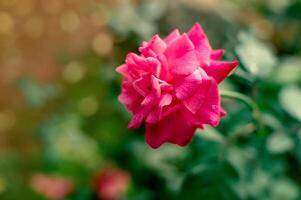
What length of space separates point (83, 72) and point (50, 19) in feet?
1.32

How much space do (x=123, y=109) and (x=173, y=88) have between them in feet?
3.49

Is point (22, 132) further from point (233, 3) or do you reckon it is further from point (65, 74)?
point (233, 3)

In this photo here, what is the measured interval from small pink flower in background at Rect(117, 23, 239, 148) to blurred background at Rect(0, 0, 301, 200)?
23 cm

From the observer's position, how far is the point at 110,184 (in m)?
1.82

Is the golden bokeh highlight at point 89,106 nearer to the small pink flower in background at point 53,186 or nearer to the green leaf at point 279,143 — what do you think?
the small pink flower in background at point 53,186

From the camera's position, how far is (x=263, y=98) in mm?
1512

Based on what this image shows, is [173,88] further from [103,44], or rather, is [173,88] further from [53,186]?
[103,44]

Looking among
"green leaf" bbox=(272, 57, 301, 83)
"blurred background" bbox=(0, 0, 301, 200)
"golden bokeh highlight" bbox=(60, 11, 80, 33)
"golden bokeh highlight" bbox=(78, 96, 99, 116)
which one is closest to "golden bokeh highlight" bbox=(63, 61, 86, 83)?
"blurred background" bbox=(0, 0, 301, 200)

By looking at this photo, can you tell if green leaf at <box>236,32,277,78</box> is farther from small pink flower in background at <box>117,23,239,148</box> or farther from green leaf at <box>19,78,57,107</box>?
green leaf at <box>19,78,57,107</box>

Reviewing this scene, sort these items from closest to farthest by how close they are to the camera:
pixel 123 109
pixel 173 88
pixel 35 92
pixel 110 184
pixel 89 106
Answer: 1. pixel 173 88
2. pixel 110 184
3. pixel 123 109
4. pixel 35 92
5. pixel 89 106

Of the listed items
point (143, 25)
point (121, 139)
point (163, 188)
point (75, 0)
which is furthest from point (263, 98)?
point (75, 0)

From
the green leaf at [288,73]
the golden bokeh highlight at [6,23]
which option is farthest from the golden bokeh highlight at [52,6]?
the green leaf at [288,73]

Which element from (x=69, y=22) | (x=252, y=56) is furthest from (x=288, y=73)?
(x=69, y=22)

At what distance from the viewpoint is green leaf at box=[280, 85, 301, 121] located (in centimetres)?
131
